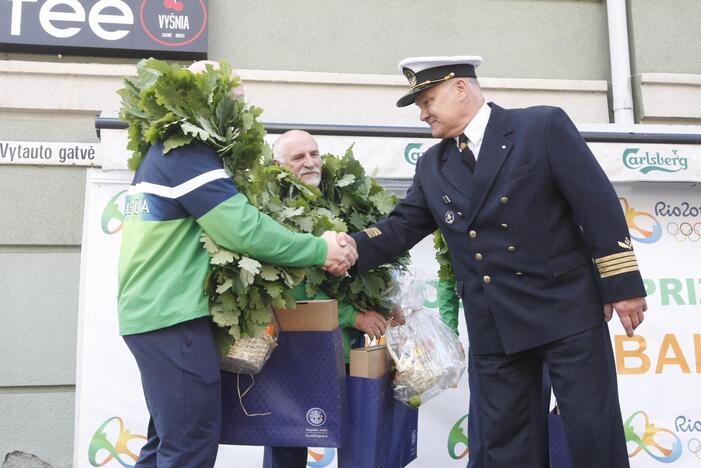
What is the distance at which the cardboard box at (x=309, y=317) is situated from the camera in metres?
2.78

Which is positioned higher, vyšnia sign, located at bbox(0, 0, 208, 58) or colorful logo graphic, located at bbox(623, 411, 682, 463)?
vyšnia sign, located at bbox(0, 0, 208, 58)

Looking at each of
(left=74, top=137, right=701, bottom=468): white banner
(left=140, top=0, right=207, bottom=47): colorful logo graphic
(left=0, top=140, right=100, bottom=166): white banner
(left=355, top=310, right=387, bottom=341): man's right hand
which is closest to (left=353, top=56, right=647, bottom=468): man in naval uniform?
(left=355, top=310, right=387, bottom=341): man's right hand

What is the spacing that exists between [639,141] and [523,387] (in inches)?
114

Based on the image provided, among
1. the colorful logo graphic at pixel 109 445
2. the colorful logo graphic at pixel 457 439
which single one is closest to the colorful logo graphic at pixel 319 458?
the colorful logo graphic at pixel 457 439

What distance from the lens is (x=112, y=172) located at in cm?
461

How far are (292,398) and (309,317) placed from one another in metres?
0.32

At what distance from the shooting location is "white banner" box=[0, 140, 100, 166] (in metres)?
5.20

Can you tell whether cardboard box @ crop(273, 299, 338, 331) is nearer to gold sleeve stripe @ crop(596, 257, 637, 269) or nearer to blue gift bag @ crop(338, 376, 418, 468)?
blue gift bag @ crop(338, 376, 418, 468)

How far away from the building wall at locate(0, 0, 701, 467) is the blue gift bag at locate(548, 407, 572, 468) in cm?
243

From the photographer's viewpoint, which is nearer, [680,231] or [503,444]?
[503,444]

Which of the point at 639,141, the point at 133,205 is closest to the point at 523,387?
the point at 133,205

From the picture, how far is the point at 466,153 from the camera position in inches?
110

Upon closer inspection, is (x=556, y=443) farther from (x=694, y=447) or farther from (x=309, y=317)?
(x=694, y=447)

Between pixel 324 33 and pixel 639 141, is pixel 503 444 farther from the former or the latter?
pixel 324 33
